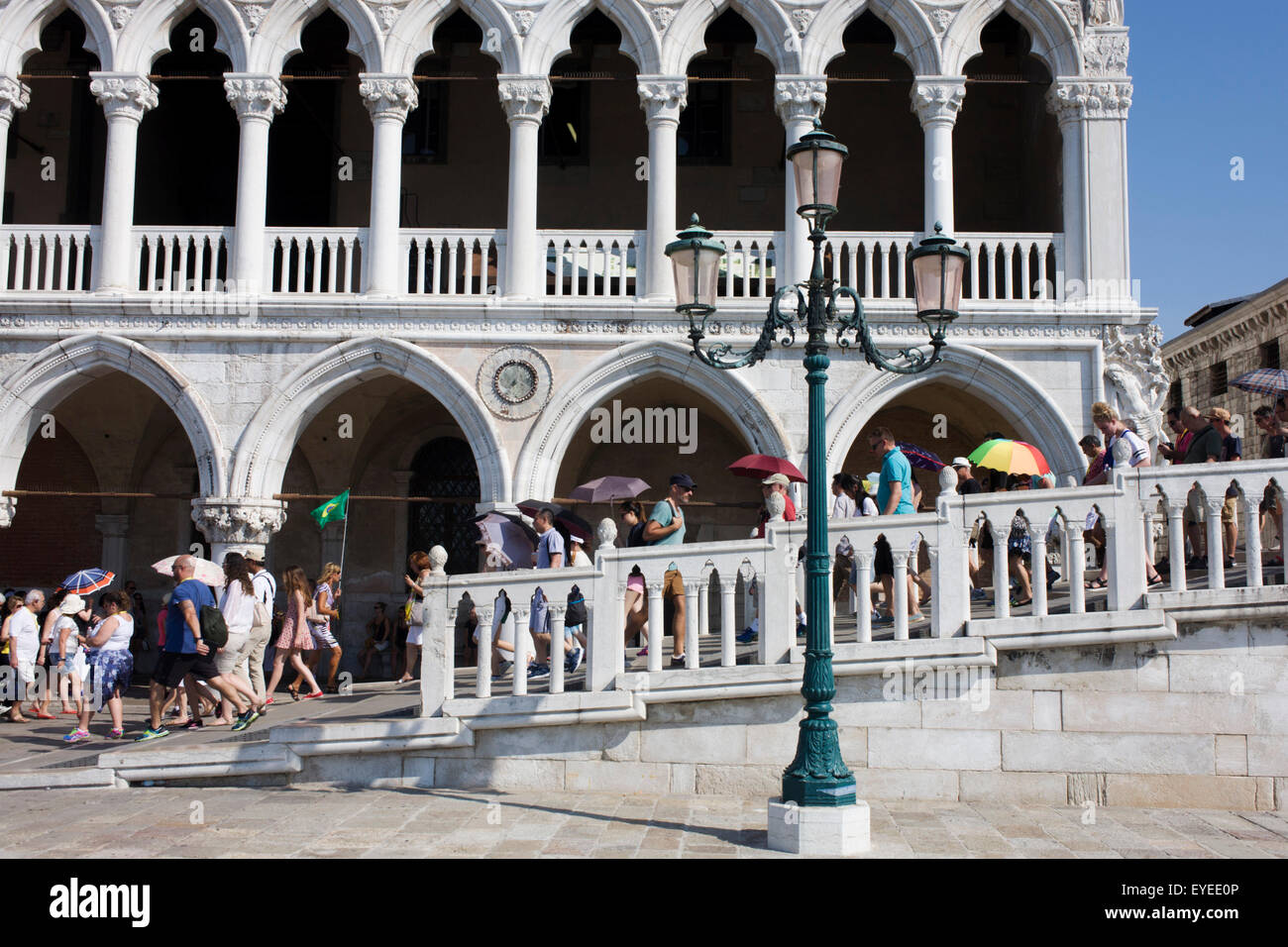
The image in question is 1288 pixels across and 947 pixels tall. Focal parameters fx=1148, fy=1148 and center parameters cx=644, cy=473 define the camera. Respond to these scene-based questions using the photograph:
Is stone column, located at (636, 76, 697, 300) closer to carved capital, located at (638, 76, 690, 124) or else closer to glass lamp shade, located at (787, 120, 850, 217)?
carved capital, located at (638, 76, 690, 124)

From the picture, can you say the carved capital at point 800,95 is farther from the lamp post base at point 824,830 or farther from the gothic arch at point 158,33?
the lamp post base at point 824,830

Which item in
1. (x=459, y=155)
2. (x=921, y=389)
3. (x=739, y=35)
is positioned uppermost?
(x=739, y=35)

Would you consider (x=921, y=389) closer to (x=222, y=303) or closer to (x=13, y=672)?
(x=222, y=303)

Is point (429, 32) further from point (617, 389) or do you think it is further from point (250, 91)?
point (617, 389)

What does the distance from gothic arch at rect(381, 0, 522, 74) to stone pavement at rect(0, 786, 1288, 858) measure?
9.15 meters

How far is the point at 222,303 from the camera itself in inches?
537

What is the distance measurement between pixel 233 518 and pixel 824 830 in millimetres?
9163

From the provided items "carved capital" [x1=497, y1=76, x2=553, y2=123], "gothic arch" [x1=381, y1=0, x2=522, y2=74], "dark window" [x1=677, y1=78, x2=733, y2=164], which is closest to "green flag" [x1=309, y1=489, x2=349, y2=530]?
"carved capital" [x1=497, y1=76, x2=553, y2=123]

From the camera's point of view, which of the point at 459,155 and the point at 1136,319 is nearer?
the point at 1136,319

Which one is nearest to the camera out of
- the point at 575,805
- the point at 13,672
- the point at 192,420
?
the point at 575,805

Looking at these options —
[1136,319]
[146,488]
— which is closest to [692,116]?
[1136,319]

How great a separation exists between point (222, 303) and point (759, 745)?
8.82 meters

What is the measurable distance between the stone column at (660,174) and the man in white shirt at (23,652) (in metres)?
7.79

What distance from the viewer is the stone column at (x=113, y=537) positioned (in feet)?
55.6
